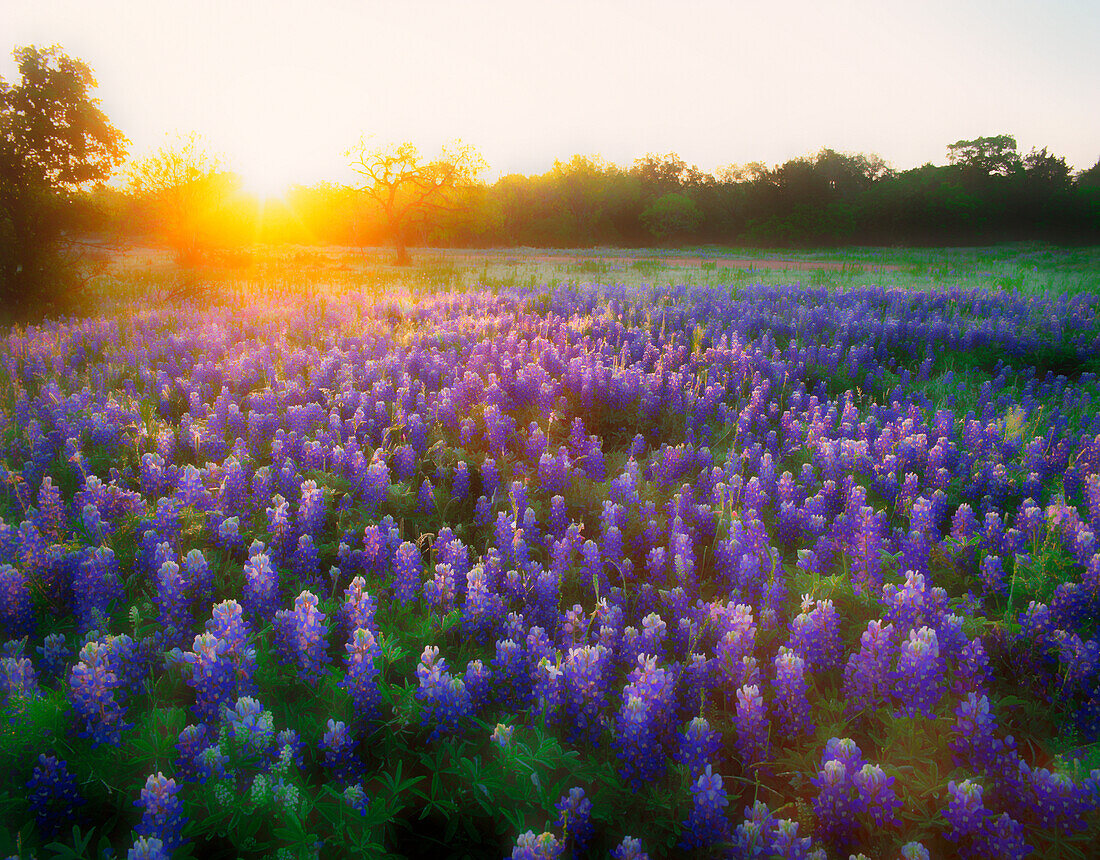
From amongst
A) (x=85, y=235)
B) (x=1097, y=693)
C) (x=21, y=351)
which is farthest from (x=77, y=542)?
(x=85, y=235)

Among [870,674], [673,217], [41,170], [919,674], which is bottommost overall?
[870,674]

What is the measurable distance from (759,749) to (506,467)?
275 cm

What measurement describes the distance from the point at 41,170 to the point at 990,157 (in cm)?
7309

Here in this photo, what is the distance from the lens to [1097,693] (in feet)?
7.47

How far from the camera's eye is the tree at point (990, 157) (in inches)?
2185

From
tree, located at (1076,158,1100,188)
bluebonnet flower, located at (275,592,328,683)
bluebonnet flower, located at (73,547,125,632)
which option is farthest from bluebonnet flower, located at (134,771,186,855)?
tree, located at (1076,158,1100,188)

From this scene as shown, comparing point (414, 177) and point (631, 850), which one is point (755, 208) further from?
point (631, 850)

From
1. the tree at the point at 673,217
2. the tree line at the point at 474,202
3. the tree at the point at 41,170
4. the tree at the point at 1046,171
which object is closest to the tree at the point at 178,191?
the tree line at the point at 474,202

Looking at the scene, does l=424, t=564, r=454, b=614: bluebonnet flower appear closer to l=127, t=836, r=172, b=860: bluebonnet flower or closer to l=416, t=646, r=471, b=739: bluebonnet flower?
l=416, t=646, r=471, b=739: bluebonnet flower

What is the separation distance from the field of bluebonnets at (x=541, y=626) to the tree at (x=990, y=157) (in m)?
65.5

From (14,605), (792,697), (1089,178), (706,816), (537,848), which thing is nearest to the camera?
(537,848)

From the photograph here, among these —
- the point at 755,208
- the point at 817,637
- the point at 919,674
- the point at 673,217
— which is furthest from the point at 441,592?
the point at 755,208

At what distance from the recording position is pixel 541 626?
279cm

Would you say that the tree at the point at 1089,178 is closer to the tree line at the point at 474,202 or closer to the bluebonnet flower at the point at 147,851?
the tree line at the point at 474,202
